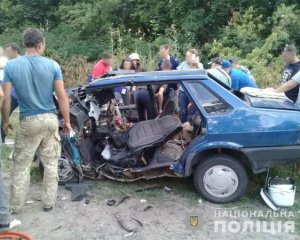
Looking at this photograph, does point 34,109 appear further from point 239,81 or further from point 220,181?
point 239,81

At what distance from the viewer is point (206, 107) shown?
4.91 metres

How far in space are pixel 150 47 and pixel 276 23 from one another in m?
4.30

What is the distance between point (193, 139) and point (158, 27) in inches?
474

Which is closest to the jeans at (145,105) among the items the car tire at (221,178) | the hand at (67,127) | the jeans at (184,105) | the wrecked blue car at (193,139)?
the jeans at (184,105)

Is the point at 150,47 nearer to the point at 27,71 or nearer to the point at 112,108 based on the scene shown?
the point at 112,108

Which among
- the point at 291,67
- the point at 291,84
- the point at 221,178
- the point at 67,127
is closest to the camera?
the point at 67,127

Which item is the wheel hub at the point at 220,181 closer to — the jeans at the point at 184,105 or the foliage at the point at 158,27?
the jeans at the point at 184,105

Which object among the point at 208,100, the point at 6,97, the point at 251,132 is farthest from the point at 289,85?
the point at 6,97

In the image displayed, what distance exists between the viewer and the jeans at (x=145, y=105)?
20.8 feet

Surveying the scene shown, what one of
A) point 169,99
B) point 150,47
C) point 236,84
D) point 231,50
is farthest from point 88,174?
point 150,47

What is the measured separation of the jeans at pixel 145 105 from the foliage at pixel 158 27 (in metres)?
5.10

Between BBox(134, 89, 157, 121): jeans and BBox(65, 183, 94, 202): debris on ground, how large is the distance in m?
1.50

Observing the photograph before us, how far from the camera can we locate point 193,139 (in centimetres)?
515

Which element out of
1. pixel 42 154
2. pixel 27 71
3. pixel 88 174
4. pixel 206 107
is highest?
pixel 27 71
